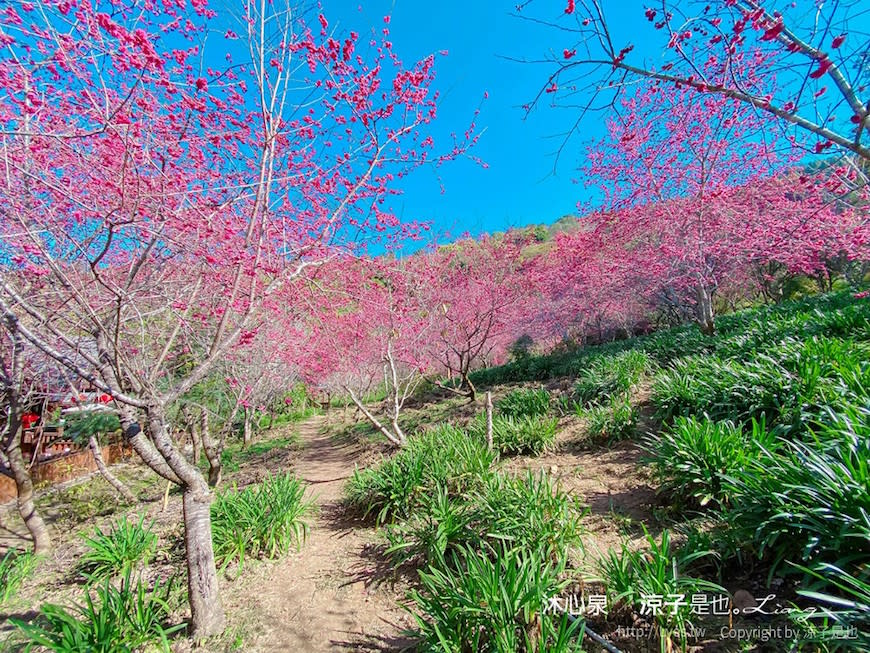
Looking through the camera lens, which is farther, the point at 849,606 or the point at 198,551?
the point at 198,551

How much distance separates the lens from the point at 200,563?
2.47 m

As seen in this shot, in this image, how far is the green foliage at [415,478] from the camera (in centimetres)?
401

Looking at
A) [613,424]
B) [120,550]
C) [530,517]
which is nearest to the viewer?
[530,517]

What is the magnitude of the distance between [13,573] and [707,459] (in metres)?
7.82

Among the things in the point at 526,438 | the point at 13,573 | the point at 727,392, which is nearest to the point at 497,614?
the point at 526,438

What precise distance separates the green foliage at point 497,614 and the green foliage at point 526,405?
15.9ft

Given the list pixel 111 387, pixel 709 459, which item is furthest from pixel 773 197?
pixel 111 387

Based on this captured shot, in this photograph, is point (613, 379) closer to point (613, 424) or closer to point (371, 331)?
point (613, 424)

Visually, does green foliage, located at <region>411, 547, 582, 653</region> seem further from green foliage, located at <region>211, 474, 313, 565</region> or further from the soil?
green foliage, located at <region>211, 474, 313, 565</region>

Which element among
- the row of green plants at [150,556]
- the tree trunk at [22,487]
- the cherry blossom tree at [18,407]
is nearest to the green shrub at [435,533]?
the row of green plants at [150,556]

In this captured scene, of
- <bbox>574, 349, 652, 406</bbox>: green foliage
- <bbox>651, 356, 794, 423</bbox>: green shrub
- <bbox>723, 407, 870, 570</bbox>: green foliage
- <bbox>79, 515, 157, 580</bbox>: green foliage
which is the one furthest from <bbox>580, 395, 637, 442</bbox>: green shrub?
<bbox>79, 515, 157, 580</bbox>: green foliage

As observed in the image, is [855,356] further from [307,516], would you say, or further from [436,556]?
[307,516]

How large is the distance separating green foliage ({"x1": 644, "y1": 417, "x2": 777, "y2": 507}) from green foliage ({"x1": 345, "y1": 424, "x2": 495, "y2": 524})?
5.92 ft

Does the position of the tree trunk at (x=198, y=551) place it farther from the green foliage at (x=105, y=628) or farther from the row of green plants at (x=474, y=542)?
the row of green plants at (x=474, y=542)
